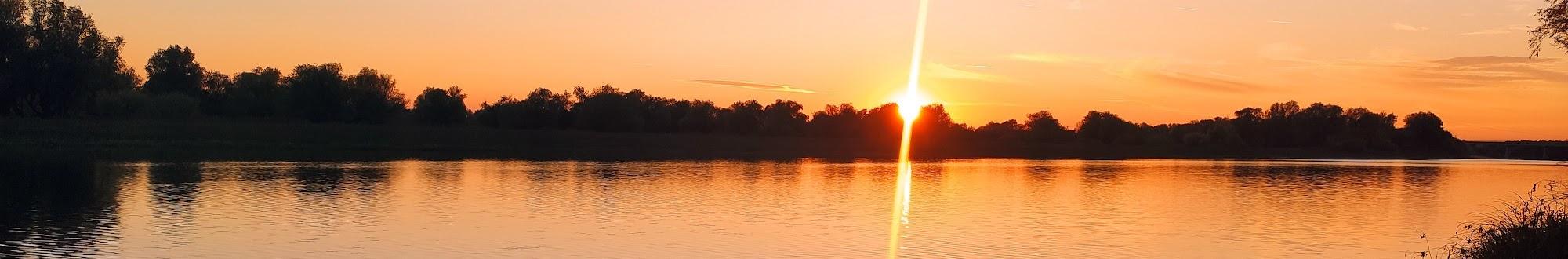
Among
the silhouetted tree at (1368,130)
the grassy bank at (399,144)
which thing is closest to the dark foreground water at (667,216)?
the grassy bank at (399,144)

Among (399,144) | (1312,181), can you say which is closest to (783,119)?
(399,144)

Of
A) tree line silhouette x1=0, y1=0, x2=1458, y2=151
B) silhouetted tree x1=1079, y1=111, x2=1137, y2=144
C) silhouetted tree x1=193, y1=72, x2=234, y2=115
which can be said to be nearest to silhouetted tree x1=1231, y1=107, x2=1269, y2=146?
tree line silhouette x1=0, y1=0, x2=1458, y2=151

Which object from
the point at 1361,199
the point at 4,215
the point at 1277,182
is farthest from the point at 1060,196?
the point at 4,215

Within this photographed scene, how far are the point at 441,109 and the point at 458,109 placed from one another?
2.17 m

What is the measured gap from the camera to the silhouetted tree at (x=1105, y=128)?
169 m

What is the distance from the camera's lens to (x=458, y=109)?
120312 millimetres

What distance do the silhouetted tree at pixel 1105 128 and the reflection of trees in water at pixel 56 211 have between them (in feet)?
465

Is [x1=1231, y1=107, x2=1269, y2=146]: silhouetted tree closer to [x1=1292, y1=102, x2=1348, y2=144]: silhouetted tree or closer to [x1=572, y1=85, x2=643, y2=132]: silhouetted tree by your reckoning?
[x1=1292, y1=102, x2=1348, y2=144]: silhouetted tree

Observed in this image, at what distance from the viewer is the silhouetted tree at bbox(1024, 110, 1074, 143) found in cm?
17325

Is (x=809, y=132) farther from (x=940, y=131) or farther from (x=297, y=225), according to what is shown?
(x=297, y=225)

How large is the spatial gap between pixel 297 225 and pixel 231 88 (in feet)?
395

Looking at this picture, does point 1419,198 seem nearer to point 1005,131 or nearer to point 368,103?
point 368,103

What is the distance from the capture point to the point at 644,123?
127438mm

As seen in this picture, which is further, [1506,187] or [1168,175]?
[1168,175]
